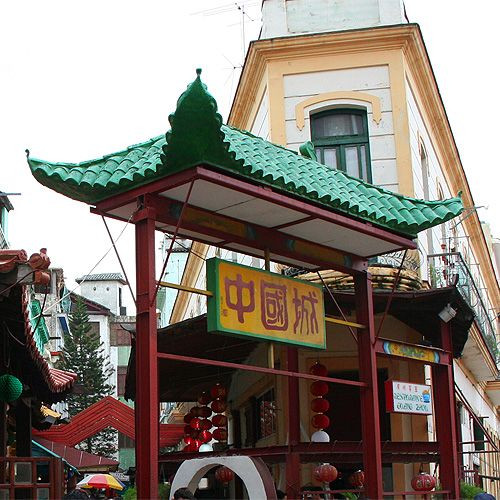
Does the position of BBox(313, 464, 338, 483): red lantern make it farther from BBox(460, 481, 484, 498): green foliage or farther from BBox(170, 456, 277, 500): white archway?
BBox(170, 456, 277, 500): white archway

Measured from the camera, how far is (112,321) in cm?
6475

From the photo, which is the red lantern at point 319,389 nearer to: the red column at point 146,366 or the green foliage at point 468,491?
the green foliage at point 468,491

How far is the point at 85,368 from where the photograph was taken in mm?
52375

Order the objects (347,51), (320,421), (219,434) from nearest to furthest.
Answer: (320,421) < (219,434) < (347,51)

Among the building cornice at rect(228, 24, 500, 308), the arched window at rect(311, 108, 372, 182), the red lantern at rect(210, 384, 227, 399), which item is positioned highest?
the building cornice at rect(228, 24, 500, 308)

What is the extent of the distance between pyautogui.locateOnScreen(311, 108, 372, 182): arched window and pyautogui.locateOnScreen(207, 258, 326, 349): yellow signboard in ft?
23.1

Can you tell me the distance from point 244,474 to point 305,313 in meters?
2.10

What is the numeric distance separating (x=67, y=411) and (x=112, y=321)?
1652 cm

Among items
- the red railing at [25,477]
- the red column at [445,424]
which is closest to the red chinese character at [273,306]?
the red railing at [25,477]

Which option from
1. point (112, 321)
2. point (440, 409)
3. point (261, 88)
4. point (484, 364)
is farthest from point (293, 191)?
point (112, 321)

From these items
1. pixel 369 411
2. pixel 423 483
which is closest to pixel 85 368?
pixel 423 483

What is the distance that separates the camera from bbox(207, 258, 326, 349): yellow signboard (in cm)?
973

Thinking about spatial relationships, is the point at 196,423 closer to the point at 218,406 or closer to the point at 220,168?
the point at 218,406

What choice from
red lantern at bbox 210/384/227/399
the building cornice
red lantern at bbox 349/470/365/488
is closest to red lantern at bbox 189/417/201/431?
red lantern at bbox 210/384/227/399
